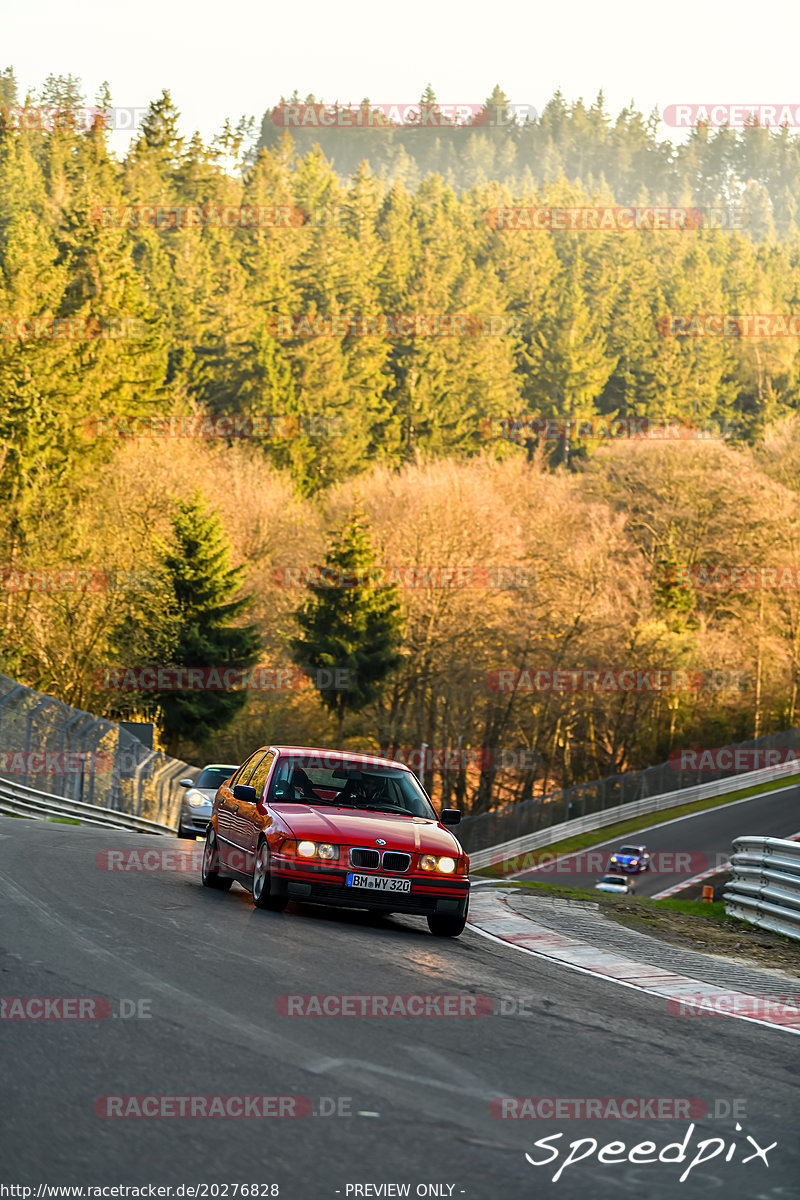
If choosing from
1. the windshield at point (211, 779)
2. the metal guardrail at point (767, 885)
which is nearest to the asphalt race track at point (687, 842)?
the windshield at point (211, 779)

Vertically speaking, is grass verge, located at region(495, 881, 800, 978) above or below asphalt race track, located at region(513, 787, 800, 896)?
above

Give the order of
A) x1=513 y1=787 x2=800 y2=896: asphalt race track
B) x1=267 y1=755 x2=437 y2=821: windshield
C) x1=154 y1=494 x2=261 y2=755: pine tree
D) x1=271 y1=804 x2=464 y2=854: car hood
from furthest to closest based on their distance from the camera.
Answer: x1=154 y1=494 x2=261 y2=755: pine tree < x1=513 y1=787 x2=800 y2=896: asphalt race track < x1=267 y1=755 x2=437 y2=821: windshield < x1=271 y1=804 x2=464 y2=854: car hood

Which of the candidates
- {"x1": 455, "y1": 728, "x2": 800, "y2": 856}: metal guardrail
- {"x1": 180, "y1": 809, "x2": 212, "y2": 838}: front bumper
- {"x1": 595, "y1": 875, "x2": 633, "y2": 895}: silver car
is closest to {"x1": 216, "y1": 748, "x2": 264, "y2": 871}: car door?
{"x1": 180, "y1": 809, "x2": 212, "y2": 838}: front bumper

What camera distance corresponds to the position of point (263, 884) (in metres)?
11.5

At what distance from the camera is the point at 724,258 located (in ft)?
403

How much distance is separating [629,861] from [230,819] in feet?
121

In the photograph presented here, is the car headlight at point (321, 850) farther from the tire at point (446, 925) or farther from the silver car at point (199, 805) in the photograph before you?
the silver car at point (199, 805)

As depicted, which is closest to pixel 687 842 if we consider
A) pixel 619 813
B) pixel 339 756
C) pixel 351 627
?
pixel 619 813

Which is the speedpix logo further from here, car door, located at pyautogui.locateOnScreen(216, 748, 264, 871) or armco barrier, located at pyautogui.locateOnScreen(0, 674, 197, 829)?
armco barrier, located at pyautogui.locateOnScreen(0, 674, 197, 829)

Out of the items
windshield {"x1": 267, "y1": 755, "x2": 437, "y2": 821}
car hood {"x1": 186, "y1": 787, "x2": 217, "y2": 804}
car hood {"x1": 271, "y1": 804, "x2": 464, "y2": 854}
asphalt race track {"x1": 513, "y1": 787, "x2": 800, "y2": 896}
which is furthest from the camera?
asphalt race track {"x1": 513, "y1": 787, "x2": 800, "y2": 896}

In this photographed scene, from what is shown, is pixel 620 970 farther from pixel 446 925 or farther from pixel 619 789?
pixel 619 789

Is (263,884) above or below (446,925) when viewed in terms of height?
above

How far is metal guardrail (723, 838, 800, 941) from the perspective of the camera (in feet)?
46.7

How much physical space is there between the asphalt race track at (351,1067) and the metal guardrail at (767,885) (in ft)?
16.3
